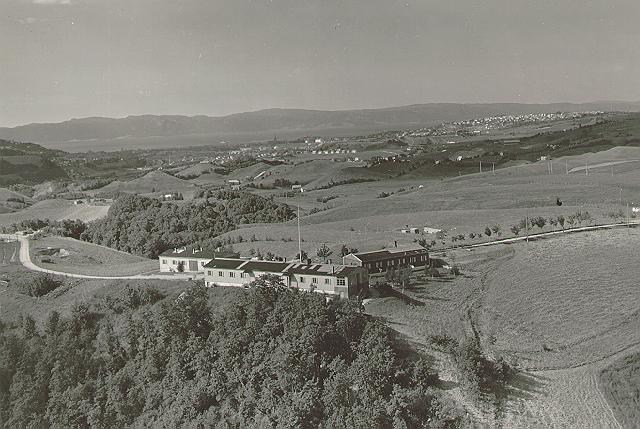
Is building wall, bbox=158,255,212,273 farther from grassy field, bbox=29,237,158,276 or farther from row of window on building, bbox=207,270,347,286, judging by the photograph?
row of window on building, bbox=207,270,347,286

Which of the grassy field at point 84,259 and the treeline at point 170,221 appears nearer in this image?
the grassy field at point 84,259

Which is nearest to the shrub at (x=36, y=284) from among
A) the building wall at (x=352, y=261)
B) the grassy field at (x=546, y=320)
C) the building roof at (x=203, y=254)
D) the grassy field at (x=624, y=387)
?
the building roof at (x=203, y=254)

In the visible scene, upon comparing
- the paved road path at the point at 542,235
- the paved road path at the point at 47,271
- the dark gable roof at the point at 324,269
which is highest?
the dark gable roof at the point at 324,269

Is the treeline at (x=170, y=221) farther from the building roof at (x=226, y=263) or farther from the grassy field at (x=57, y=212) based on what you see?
the building roof at (x=226, y=263)

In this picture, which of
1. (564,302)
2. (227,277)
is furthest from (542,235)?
(227,277)

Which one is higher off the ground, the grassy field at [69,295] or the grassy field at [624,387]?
the grassy field at [69,295]

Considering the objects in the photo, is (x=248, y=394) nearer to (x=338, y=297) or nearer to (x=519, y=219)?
(x=338, y=297)

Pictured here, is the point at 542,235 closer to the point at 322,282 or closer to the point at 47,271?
the point at 322,282
